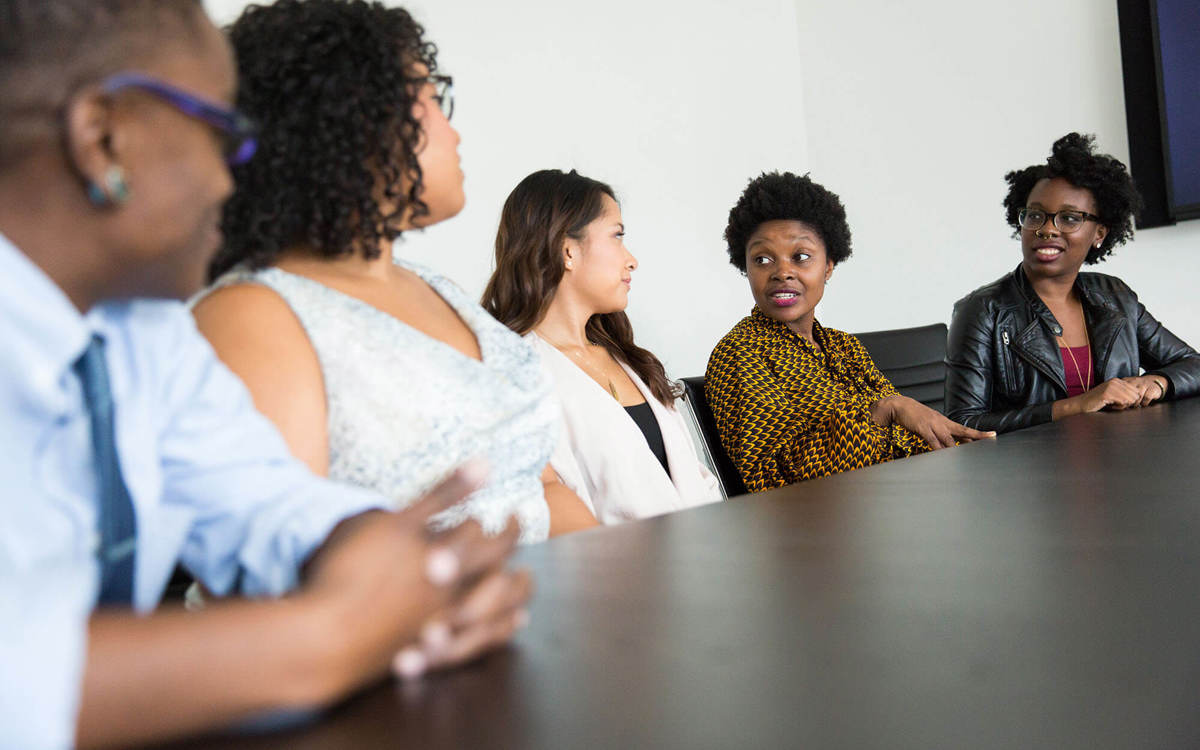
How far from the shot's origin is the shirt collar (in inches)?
17.7

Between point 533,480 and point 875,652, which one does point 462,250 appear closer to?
point 533,480

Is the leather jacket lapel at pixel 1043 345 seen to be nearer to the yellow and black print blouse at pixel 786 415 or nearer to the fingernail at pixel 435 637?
the yellow and black print blouse at pixel 786 415

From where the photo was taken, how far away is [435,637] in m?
0.48

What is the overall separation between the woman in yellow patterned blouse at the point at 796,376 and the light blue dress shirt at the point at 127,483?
1590mm

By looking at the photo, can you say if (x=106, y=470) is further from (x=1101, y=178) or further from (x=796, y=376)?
(x=1101, y=178)

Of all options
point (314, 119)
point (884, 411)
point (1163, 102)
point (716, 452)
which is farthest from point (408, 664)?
Answer: point (1163, 102)

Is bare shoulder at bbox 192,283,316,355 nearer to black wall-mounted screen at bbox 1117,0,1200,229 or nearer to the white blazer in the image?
the white blazer

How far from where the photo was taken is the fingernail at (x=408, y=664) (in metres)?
0.47

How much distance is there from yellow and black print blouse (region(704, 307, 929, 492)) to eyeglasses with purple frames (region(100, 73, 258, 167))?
1.76 m

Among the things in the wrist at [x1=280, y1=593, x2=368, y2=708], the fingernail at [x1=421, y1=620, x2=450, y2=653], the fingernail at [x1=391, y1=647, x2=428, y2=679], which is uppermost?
the wrist at [x1=280, y1=593, x2=368, y2=708]

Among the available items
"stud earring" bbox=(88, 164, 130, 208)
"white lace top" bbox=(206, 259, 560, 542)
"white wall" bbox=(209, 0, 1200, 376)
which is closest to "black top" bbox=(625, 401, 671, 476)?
"white lace top" bbox=(206, 259, 560, 542)

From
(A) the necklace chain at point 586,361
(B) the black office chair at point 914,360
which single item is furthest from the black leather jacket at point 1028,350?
(A) the necklace chain at point 586,361

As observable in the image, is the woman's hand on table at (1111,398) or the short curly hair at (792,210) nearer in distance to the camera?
the woman's hand on table at (1111,398)

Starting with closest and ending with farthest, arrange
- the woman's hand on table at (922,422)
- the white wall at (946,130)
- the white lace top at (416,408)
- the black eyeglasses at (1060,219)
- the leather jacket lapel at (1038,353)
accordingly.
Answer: the white lace top at (416,408) < the woman's hand on table at (922,422) < the leather jacket lapel at (1038,353) < the black eyeglasses at (1060,219) < the white wall at (946,130)
